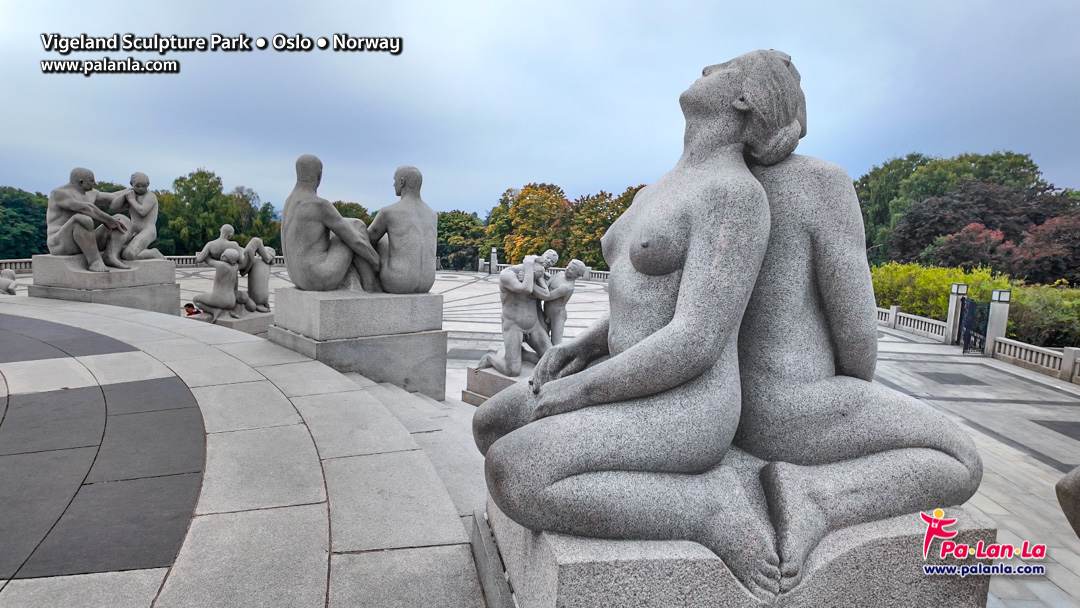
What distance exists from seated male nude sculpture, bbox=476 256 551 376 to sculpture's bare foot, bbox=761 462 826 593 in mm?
5935

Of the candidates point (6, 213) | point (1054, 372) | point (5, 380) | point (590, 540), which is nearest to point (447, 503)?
point (590, 540)

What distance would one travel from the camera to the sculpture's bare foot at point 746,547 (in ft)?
6.07

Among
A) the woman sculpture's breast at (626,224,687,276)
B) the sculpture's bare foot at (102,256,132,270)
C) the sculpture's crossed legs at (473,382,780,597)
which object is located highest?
the woman sculpture's breast at (626,224,687,276)

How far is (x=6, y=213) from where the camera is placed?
32406mm

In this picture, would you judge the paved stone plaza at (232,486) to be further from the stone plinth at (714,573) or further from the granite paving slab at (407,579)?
the stone plinth at (714,573)

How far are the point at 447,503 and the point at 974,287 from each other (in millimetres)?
23057

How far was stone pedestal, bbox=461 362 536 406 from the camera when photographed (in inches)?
310

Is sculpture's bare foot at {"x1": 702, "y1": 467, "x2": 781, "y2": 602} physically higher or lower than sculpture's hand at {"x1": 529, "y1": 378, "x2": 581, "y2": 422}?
lower

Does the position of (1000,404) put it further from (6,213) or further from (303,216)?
(6,213)

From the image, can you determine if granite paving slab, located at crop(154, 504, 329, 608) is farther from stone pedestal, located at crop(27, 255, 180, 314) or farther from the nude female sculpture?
stone pedestal, located at crop(27, 255, 180, 314)

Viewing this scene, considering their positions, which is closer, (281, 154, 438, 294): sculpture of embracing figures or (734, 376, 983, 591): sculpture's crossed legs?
(734, 376, 983, 591): sculpture's crossed legs

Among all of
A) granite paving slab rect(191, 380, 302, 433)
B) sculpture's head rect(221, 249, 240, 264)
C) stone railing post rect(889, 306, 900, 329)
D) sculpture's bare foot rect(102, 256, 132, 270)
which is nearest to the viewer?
granite paving slab rect(191, 380, 302, 433)

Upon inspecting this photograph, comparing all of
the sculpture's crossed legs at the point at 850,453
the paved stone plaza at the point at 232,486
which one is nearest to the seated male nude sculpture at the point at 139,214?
the paved stone plaza at the point at 232,486

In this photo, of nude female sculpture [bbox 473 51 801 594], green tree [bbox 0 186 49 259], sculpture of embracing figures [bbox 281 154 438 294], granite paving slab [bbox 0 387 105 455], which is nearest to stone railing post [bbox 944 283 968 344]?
sculpture of embracing figures [bbox 281 154 438 294]
